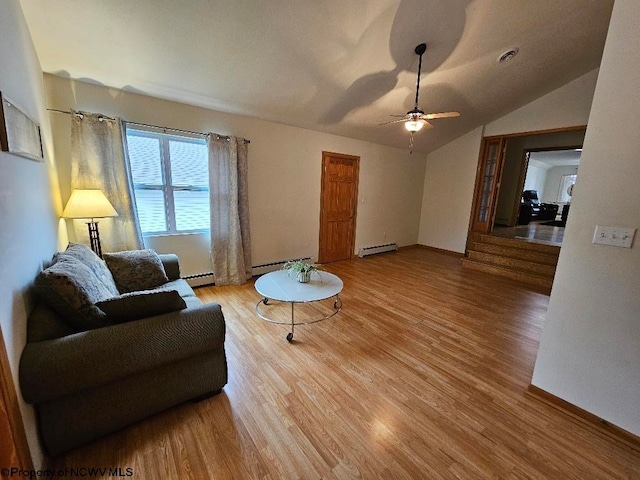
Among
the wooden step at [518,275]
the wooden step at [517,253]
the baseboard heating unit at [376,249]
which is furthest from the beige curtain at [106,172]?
the wooden step at [517,253]

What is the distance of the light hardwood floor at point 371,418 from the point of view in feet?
4.18

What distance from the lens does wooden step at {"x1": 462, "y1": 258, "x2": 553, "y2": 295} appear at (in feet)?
12.5

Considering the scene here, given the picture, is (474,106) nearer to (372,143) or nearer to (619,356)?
(372,143)

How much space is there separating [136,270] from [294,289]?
4.55 ft

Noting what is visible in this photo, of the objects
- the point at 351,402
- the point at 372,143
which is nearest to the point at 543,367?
the point at 351,402

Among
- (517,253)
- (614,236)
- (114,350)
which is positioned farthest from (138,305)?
(517,253)

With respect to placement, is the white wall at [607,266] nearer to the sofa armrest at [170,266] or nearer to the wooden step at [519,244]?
the sofa armrest at [170,266]

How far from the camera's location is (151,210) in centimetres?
305

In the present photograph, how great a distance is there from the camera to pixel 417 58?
9.23 feet

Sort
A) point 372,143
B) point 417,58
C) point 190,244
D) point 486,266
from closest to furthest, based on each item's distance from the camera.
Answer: point 417,58
point 190,244
point 486,266
point 372,143

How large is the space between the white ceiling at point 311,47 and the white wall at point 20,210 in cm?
50

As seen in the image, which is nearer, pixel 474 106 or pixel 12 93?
pixel 12 93

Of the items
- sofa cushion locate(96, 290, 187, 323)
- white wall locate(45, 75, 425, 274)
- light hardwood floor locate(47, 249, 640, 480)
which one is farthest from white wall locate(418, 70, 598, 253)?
sofa cushion locate(96, 290, 187, 323)

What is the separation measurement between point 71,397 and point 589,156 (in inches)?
121
